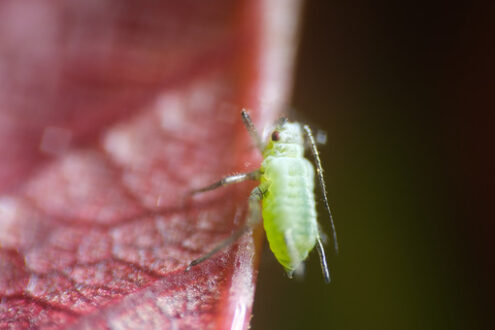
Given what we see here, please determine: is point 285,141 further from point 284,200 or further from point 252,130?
point 284,200

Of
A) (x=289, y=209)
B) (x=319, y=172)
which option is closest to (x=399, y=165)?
(x=319, y=172)

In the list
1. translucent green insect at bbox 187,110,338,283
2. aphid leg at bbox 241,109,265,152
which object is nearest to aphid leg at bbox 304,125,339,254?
translucent green insect at bbox 187,110,338,283

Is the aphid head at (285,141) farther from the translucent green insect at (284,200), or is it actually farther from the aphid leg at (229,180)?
the aphid leg at (229,180)

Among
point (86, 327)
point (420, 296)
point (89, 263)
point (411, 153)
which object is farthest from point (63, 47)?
point (420, 296)

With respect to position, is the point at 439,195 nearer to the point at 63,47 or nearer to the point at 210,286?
the point at 210,286

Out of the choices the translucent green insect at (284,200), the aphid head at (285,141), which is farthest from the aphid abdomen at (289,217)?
the aphid head at (285,141)
